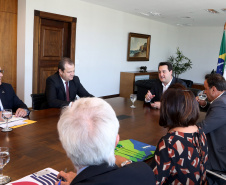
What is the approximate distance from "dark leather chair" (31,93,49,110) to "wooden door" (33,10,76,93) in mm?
2873

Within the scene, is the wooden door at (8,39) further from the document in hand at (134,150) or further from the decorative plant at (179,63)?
the decorative plant at (179,63)

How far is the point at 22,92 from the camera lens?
5.72m

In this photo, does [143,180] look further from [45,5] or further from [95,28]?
[95,28]

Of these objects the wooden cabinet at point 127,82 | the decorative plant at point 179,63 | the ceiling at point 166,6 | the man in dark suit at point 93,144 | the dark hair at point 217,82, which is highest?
the ceiling at point 166,6

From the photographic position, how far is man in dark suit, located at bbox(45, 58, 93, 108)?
316cm

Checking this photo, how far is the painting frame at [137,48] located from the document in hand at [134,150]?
23.2ft

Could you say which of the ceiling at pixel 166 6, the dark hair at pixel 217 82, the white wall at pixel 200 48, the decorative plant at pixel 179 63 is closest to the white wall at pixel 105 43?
the white wall at pixel 200 48

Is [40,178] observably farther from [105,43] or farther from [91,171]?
[105,43]

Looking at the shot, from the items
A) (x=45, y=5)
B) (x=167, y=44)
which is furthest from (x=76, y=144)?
(x=167, y=44)

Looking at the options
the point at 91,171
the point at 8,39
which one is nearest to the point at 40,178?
the point at 91,171

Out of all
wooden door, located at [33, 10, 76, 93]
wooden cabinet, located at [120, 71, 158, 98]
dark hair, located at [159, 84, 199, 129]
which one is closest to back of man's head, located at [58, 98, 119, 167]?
dark hair, located at [159, 84, 199, 129]

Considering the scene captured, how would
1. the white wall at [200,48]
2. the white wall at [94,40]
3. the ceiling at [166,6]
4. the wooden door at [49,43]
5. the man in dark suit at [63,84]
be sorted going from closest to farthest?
the man in dark suit at [63,84], the white wall at [94,40], the wooden door at [49,43], the ceiling at [166,6], the white wall at [200,48]

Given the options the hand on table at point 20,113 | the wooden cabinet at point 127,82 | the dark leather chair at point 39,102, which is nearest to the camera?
the hand on table at point 20,113

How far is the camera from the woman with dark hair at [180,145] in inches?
54.6
